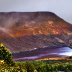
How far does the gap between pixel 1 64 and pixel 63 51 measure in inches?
5494

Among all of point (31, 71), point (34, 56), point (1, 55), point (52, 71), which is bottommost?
point (34, 56)

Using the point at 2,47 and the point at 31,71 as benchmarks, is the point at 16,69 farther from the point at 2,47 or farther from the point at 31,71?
the point at 31,71

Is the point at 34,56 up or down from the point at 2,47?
down

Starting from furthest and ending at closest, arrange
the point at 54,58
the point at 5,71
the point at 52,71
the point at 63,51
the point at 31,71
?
the point at 54,58
the point at 63,51
the point at 52,71
the point at 31,71
the point at 5,71

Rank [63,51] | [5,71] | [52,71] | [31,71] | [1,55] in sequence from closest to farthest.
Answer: [5,71], [1,55], [31,71], [52,71], [63,51]

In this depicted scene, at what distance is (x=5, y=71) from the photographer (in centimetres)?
2667

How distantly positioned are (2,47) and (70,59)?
5933 inches

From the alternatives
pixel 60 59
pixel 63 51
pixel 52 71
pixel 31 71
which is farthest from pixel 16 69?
pixel 60 59

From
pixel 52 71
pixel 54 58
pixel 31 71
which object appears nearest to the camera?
pixel 31 71

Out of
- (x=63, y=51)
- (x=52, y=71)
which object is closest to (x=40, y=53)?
(x=63, y=51)

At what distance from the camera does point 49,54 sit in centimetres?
17950

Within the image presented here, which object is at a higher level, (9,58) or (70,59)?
(9,58)

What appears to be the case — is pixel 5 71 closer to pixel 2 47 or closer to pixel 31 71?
pixel 2 47

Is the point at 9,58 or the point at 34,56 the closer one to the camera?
the point at 9,58
